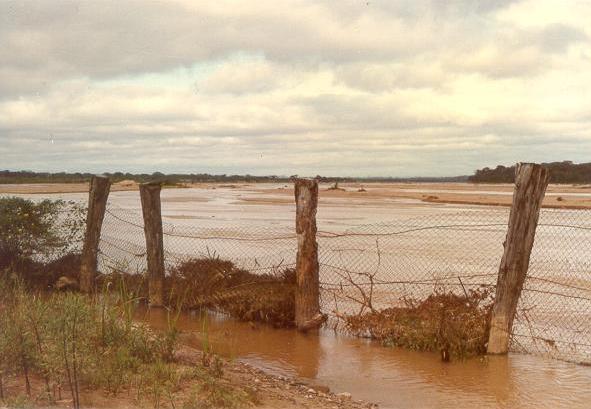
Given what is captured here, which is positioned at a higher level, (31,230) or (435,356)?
(31,230)

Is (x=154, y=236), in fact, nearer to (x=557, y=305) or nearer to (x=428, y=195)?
(x=557, y=305)

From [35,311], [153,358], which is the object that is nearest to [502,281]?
[153,358]

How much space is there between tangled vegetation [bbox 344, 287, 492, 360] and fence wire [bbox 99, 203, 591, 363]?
222 mm

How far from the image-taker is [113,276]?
10.9 metres

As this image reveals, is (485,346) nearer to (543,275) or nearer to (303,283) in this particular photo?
(303,283)

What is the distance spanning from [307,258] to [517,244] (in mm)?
2749

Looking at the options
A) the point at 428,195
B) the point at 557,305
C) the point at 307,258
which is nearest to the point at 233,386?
the point at 307,258

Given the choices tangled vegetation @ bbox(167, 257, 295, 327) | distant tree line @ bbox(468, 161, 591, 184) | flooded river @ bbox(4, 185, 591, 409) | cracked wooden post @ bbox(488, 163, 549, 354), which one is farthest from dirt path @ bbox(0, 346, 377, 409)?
distant tree line @ bbox(468, 161, 591, 184)

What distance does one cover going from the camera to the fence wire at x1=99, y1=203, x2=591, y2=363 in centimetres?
903

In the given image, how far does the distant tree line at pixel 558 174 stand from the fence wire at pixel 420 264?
6225cm

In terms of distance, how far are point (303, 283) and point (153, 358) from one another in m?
2.93

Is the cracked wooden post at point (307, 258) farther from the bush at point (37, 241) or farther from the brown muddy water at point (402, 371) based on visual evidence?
the bush at point (37, 241)

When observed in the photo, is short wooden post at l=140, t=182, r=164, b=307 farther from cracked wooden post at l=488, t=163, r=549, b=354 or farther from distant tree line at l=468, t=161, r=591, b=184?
distant tree line at l=468, t=161, r=591, b=184

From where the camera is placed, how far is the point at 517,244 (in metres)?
7.68
